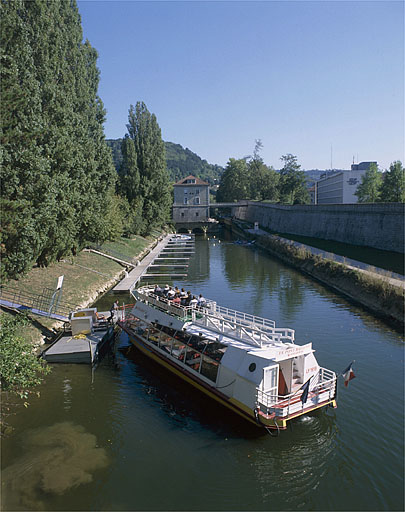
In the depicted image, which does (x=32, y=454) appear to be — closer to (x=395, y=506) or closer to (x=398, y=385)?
(x=395, y=506)

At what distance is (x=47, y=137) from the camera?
25.9m

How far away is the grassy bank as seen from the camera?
75.8ft

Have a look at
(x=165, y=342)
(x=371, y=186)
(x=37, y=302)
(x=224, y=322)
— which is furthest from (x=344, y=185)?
(x=224, y=322)

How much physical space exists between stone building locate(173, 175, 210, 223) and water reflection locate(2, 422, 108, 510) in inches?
3505

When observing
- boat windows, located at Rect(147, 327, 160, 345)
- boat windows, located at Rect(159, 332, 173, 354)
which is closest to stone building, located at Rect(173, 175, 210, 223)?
boat windows, located at Rect(147, 327, 160, 345)

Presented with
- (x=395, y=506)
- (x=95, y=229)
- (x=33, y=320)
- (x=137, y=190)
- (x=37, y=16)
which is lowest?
(x=395, y=506)

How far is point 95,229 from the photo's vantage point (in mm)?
37438

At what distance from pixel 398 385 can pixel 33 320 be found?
20.0m

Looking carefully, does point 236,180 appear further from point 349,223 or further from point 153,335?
point 153,335

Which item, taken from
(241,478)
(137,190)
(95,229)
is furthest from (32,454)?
(137,190)

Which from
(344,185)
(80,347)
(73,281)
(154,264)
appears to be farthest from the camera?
(344,185)

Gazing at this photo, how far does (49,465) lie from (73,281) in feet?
73.3

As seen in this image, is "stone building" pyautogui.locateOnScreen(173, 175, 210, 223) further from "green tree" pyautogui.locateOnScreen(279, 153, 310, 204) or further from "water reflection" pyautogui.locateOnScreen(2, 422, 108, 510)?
"water reflection" pyautogui.locateOnScreen(2, 422, 108, 510)

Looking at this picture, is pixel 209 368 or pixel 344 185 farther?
pixel 344 185
